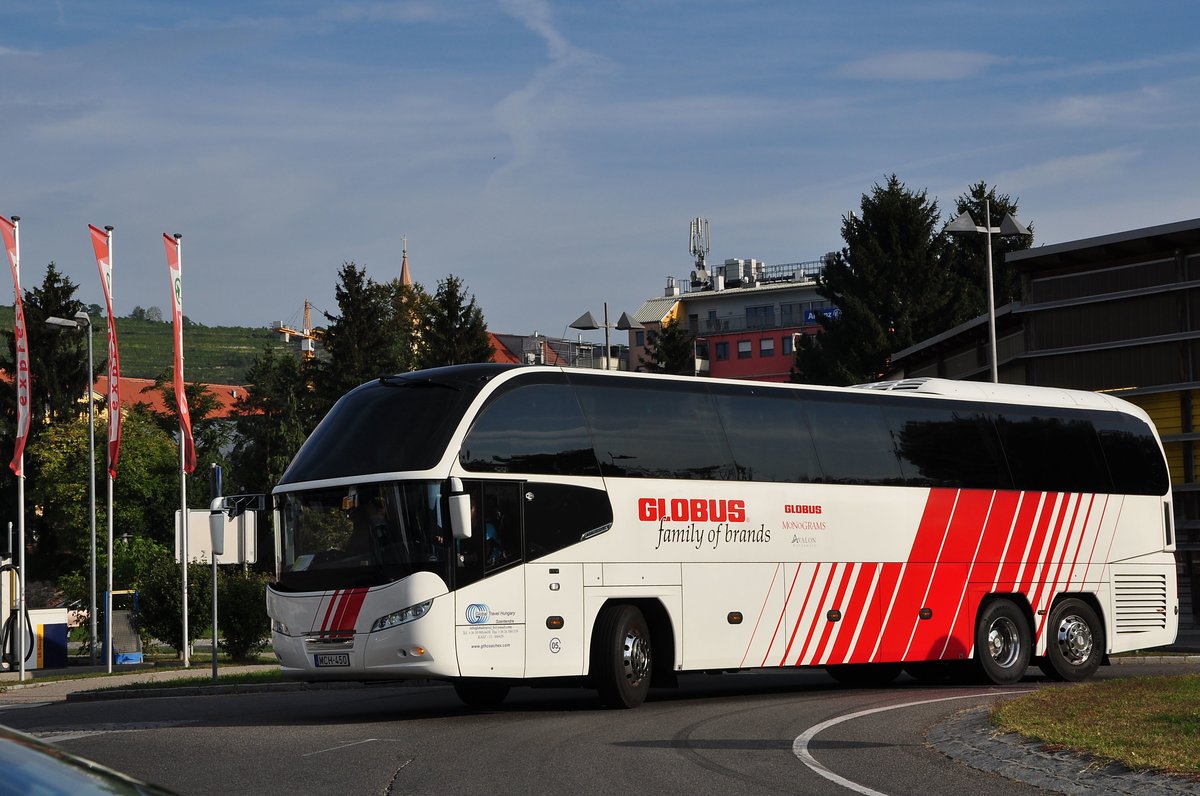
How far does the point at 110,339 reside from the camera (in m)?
34.2

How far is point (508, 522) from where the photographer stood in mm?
16359

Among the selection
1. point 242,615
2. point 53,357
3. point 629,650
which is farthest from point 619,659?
point 53,357

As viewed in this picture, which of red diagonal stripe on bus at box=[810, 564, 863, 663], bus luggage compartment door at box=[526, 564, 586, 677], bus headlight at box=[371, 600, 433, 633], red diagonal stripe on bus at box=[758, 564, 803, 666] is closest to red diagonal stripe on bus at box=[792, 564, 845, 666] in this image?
red diagonal stripe on bus at box=[810, 564, 863, 663]

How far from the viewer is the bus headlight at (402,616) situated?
1570 centimetres

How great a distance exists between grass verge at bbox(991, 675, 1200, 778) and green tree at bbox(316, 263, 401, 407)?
205ft

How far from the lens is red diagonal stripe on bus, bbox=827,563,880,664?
63.6ft

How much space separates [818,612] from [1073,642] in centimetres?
489

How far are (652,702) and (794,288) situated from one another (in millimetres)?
114540

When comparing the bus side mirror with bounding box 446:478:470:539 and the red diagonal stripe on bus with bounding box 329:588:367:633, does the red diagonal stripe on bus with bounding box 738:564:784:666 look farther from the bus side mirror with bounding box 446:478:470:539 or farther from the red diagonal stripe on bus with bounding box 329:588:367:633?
the red diagonal stripe on bus with bounding box 329:588:367:633

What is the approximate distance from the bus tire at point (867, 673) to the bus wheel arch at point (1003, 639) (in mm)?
1400

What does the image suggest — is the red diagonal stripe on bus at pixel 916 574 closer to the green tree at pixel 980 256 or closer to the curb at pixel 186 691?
the curb at pixel 186 691

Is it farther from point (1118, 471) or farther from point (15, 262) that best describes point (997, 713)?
point (15, 262)

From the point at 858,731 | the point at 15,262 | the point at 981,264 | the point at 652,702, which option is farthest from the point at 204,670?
the point at 981,264

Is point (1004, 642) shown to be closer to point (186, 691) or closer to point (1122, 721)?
point (1122, 721)
